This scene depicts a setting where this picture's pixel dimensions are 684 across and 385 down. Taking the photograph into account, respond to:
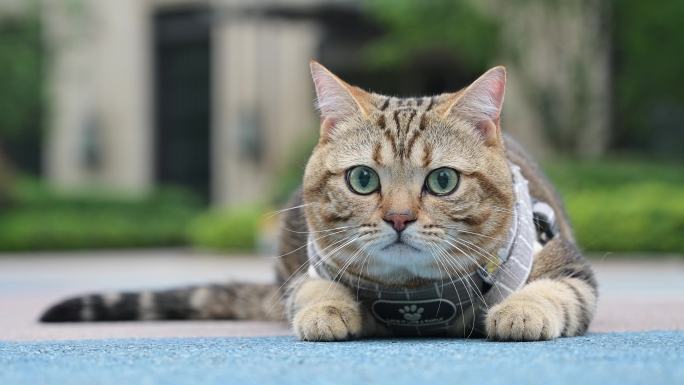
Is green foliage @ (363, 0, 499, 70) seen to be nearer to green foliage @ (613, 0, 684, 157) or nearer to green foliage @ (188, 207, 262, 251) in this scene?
green foliage @ (613, 0, 684, 157)

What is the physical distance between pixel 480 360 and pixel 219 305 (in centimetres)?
220

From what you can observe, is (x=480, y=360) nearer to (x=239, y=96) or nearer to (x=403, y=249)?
(x=403, y=249)

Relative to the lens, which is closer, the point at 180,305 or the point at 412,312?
the point at 412,312

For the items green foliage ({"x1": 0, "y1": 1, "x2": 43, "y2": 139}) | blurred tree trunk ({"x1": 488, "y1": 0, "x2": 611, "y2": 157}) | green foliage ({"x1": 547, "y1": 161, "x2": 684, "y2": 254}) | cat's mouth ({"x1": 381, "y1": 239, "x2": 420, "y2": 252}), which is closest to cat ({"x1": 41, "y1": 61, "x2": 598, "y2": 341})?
cat's mouth ({"x1": 381, "y1": 239, "x2": 420, "y2": 252})

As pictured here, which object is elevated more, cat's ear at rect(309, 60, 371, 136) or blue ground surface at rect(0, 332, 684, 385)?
cat's ear at rect(309, 60, 371, 136)

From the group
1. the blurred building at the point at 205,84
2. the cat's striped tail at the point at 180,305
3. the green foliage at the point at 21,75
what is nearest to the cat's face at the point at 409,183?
the cat's striped tail at the point at 180,305

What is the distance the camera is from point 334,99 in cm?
375

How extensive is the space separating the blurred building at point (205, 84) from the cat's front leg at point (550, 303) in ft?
45.8

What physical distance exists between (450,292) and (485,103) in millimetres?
662

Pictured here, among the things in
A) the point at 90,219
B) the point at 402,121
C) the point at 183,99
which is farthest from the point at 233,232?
the point at 402,121

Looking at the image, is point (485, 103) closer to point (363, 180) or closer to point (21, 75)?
point (363, 180)

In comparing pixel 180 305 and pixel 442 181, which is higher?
pixel 442 181

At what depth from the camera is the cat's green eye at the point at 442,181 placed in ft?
11.2

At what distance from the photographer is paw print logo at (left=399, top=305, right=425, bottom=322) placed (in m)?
3.53
